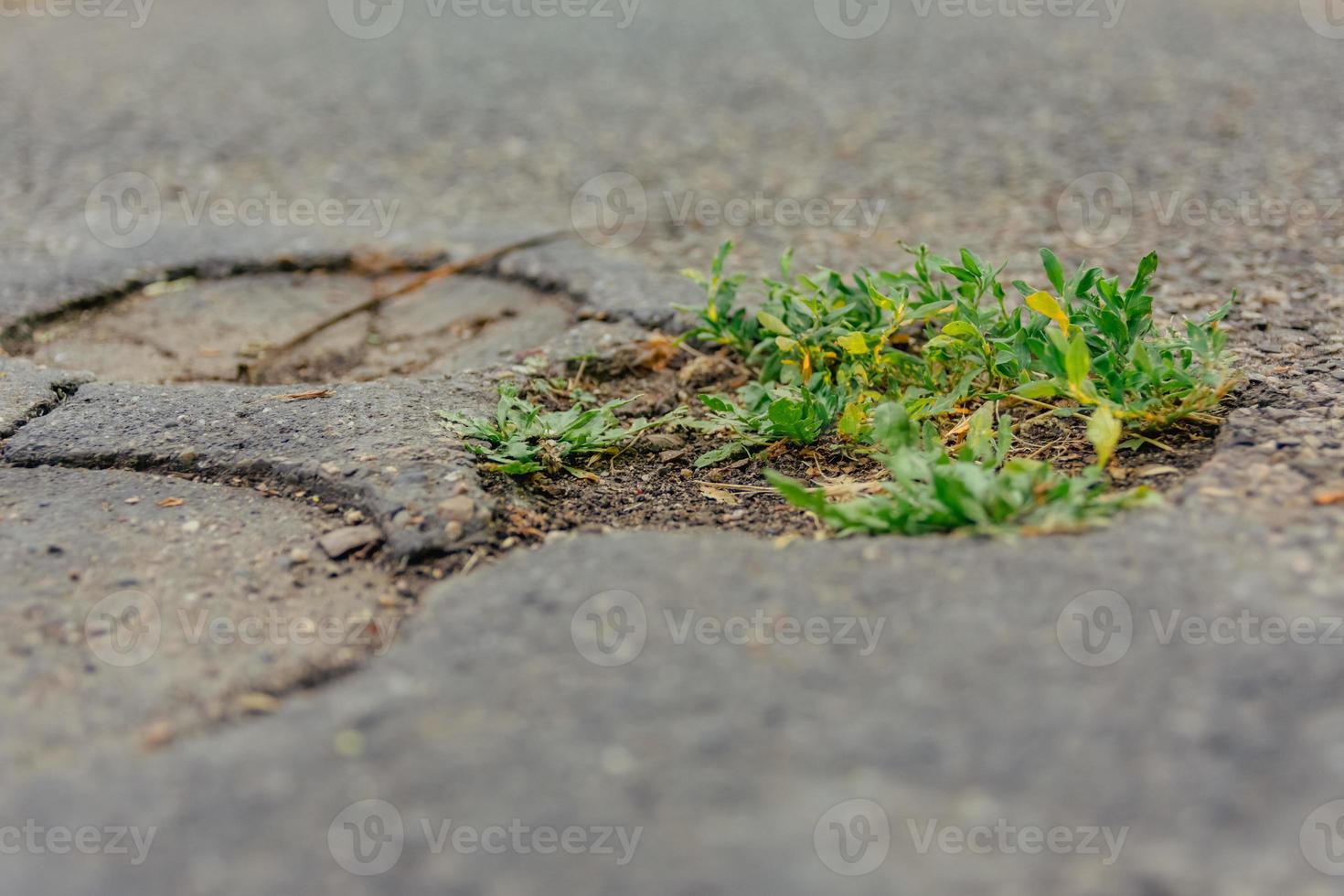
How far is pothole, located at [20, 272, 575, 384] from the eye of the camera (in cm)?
249

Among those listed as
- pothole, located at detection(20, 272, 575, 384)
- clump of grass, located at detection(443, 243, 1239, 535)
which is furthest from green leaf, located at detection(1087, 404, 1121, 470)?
pothole, located at detection(20, 272, 575, 384)

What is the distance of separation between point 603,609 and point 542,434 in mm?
639

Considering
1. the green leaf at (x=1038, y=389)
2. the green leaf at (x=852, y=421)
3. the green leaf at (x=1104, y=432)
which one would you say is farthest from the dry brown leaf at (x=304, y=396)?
the green leaf at (x=1104, y=432)

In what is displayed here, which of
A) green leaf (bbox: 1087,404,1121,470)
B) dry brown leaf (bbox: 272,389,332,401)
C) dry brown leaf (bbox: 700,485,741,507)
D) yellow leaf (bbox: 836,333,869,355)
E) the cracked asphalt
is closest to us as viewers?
the cracked asphalt

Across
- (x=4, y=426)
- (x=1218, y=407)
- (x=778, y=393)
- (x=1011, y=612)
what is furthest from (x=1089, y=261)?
(x=4, y=426)

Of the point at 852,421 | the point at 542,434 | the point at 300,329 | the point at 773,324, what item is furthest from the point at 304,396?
the point at 852,421

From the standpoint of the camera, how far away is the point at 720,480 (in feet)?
6.35

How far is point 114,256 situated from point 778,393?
2.04 metres

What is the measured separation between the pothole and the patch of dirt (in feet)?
1.63

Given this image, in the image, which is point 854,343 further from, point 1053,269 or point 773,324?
point 1053,269

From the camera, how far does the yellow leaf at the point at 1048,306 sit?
1.80 metres

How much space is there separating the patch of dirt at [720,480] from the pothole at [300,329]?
19.5 inches

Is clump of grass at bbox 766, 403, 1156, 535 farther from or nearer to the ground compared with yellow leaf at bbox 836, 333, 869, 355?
nearer to the ground

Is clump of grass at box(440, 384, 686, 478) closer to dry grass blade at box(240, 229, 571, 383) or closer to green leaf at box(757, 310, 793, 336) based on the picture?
green leaf at box(757, 310, 793, 336)
